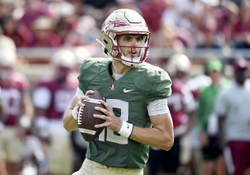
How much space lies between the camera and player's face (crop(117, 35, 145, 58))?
15.6ft

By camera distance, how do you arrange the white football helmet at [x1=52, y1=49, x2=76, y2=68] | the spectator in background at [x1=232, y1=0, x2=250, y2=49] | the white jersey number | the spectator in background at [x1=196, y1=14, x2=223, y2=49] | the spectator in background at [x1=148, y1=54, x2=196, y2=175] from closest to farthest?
the white jersey number
the spectator in background at [x1=148, y1=54, x2=196, y2=175]
the white football helmet at [x1=52, y1=49, x2=76, y2=68]
the spectator in background at [x1=232, y1=0, x2=250, y2=49]
the spectator in background at [x1=196, y1=14, x2=223, y2=49]

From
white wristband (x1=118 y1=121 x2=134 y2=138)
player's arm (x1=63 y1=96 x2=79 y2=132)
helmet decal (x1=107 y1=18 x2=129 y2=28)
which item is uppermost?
helmet decal (x1=107 y1=18 x2=129 y2=28)

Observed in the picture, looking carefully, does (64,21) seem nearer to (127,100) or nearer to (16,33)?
(16,33)

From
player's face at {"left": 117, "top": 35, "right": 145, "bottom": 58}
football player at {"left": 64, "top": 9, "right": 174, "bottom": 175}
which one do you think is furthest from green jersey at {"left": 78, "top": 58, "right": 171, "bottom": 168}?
player's face at {"left": 117, "top": 35, "right": 145, "bottom": 58}

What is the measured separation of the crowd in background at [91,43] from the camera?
9.55m

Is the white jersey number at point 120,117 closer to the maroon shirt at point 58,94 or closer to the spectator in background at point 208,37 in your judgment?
the maroon shirt at point 58,94

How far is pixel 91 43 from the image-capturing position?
11102 mm

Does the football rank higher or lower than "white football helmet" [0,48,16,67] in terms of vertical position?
higher

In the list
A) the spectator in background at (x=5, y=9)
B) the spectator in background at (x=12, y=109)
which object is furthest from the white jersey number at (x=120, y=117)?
the spectator in background at (x=5, y=9)

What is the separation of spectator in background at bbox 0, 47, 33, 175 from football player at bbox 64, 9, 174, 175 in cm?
484

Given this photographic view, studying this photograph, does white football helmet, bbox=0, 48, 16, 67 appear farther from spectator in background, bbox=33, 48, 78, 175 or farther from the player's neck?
the player's neck

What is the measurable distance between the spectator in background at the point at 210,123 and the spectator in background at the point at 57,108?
173 centimetres

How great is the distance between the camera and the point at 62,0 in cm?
1254

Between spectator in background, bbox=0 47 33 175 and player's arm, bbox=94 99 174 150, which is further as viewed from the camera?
spectator in background, bbox=0 47 33 175
